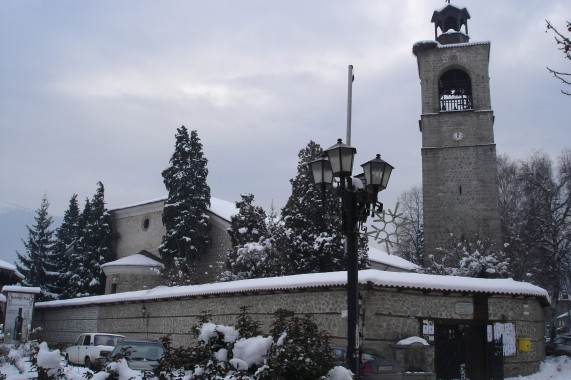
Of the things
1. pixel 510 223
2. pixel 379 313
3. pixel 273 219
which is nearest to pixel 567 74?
pixel 379 313

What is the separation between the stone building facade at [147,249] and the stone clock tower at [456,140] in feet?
41.0

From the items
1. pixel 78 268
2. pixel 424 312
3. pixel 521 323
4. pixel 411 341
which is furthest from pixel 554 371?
pixel 78 268

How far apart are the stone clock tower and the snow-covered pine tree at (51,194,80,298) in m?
26.0

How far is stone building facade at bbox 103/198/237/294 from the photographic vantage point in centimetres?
3403

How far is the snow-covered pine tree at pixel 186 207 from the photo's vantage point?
108 feet

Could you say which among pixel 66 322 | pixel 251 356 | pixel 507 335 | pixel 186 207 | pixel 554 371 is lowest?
pixel 554 371

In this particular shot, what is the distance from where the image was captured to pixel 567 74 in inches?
262

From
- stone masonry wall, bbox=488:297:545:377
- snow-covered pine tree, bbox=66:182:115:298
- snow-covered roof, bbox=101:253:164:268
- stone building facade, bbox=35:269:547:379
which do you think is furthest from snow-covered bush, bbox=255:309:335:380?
snow-covered pine tree, bbox=66:182:115:298

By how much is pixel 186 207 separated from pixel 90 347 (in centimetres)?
1752

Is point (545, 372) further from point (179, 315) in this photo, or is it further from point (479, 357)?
point (179, 315)

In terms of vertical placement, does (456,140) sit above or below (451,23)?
below

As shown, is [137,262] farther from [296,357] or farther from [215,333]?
[296,357]

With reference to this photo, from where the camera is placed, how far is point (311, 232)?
26.6 m

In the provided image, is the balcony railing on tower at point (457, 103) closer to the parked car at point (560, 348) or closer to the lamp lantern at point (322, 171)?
the parked car at point (560, 348)
